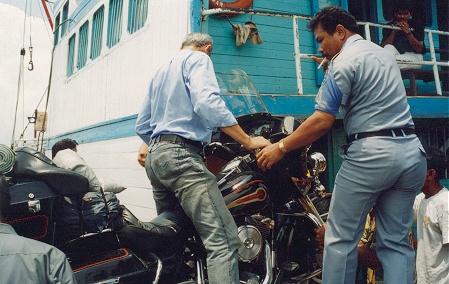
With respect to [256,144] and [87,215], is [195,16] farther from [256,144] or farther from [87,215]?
[87,215]

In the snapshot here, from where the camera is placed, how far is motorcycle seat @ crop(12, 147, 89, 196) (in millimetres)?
2092

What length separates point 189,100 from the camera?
2594 millimetres

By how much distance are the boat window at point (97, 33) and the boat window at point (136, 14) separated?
1.76 metres

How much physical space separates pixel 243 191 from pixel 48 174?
1.21m

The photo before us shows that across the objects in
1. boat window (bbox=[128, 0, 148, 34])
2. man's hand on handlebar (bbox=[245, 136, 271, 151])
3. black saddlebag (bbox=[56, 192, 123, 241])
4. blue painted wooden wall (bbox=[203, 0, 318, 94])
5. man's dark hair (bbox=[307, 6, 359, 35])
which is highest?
boat window (bbox=[128, 0, 148, 34])

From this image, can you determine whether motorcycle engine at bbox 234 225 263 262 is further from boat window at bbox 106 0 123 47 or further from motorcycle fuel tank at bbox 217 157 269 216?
boat window at bbox 106 0 123 47

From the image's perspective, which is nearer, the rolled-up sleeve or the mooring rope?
the mooring rope

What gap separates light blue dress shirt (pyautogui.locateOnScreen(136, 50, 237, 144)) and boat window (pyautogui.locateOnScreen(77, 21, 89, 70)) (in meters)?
7.65

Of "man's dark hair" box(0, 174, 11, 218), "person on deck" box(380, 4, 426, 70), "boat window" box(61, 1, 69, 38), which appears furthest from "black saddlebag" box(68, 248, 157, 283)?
"boat window" box(61, 1, 69, 38)

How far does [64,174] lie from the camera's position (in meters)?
2.12

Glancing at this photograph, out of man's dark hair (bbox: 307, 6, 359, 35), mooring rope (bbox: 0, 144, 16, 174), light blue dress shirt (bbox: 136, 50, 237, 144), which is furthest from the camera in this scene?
man's dark hair (bbox: 307, 6, 359, 35)

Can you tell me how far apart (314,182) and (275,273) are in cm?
73

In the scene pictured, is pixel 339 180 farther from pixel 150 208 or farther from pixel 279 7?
pixel 279 7

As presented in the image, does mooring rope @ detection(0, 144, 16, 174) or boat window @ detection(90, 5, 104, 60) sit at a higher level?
boat window @ detection(90, 5, 104, 60)
